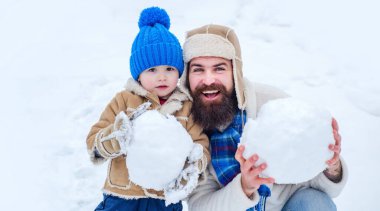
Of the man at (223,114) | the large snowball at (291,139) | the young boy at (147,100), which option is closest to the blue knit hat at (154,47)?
the young boy at (147,100)

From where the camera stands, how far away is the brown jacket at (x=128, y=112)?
1989 mm

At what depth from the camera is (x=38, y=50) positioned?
502cm

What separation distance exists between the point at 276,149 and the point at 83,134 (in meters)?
2.33

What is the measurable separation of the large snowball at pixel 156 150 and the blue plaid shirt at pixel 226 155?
1.28ft

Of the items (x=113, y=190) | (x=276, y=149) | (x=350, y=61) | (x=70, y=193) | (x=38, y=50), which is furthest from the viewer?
(x=38, y=50)

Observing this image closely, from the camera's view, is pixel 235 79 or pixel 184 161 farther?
pixel 235 79

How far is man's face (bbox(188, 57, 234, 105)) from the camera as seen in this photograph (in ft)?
6.82

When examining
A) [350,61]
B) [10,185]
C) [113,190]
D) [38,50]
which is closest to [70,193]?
[10,185]

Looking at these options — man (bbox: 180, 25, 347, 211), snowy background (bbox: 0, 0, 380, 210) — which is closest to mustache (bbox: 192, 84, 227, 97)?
man (bbox: 180, 25, 347, 211)

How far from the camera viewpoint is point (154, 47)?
2.05 meters

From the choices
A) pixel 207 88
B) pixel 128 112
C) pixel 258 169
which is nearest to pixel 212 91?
pixel 207 88

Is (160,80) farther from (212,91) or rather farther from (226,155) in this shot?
(226,155)

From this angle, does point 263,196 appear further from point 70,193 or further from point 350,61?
point 350,61

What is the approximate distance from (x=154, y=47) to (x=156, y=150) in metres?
0.60
